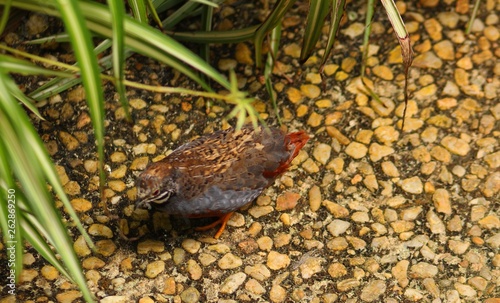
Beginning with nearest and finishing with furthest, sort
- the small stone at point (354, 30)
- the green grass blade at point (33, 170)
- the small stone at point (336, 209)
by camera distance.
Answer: the green grass blade at point (33, 170) → the small stone at point (336, 209) → the small stone at point (354, 30)

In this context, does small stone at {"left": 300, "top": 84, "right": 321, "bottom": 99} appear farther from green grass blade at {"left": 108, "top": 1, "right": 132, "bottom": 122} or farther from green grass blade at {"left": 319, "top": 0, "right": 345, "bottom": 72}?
green grass blade at {"left": 108, "top": 1, "right": 132, "bottom": 122}

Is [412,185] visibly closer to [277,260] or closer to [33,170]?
[277,260]

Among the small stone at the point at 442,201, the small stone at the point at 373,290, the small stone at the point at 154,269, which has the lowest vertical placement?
the small stone at the point at 373,290

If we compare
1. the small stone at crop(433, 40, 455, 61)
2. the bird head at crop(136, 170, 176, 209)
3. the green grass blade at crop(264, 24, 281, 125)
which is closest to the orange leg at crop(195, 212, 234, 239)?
the bird head at crop(136, 170, 176, 209)

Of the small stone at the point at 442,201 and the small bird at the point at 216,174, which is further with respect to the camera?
the small stone at the point at 442,201

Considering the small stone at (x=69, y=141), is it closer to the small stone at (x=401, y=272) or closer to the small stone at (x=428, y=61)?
the small stone at (x=401, y=272)

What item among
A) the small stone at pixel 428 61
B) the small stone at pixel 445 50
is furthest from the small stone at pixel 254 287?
the small stone at pixel 445 50

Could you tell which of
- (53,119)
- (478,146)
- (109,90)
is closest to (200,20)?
(109,90)
